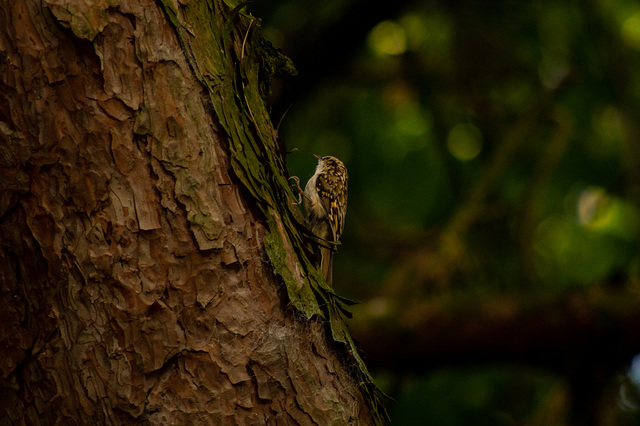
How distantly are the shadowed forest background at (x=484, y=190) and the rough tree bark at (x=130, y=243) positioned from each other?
394 centimetres

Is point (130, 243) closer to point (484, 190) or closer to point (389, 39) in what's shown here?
point (484, 190)

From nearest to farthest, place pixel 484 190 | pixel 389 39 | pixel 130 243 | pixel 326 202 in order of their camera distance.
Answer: pixel 130 243 → pixel 326 202 → pixel 484 190 → pixel 389 39

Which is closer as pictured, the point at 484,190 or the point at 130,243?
the point at 130,243

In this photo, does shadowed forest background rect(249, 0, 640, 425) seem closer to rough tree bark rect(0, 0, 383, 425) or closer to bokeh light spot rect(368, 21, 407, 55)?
bokeh light spot rect(368, 21, 407, 55)

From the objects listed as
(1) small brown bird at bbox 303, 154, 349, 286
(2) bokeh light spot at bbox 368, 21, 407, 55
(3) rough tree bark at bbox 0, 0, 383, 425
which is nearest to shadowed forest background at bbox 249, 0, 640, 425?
(2) bokeh light spot at bbox 368, 21, 407, 55

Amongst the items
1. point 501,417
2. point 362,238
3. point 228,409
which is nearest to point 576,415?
point 501,417

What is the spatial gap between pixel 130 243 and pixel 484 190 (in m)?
5.28

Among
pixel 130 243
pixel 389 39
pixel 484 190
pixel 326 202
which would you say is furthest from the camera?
pixel 389 39

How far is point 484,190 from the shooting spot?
725cm

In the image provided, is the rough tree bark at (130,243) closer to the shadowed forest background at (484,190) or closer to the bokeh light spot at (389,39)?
the shadowed forest background at (484,190)

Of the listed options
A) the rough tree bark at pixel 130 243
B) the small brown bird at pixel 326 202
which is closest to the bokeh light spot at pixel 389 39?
the small brown bird at pixel 326 202

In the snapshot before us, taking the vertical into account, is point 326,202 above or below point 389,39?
below

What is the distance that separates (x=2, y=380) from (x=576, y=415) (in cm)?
487

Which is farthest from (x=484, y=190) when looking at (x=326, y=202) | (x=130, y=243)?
(x=130, y=243)
